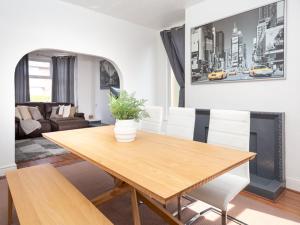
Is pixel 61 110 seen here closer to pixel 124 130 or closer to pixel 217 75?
pixel 217 75

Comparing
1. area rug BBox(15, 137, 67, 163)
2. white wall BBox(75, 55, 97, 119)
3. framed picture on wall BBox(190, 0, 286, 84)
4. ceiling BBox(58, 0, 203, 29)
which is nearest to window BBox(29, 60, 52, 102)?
white wall BBox(75, 55, 97, 119)

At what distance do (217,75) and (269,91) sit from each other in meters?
0.78

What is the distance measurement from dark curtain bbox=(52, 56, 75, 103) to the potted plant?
6102 mm

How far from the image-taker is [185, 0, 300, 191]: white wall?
245 cm

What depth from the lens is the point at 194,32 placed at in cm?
350

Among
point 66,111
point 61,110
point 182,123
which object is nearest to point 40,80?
point 61,110

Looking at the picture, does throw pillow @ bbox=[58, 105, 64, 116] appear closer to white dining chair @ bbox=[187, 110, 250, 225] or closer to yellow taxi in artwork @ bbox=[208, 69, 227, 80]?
yellow taxi in artwork @ bbox=[208, 69, 227, 80]

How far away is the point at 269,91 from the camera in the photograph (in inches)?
104

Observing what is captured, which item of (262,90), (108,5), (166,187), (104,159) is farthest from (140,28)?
(166,187)

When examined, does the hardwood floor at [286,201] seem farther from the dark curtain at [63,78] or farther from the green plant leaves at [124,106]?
the dark curtain at [63,78]

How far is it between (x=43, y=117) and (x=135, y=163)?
5707mm

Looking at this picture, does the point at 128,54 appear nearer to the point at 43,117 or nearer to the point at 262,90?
the point at 262,90

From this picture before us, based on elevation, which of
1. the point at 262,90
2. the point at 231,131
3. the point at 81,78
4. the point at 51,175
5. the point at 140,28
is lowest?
the point at 51,175

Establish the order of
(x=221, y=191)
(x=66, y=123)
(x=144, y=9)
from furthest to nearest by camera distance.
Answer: (x=66, y=123) < (x=144, y=9) < (x=221, y=191)
